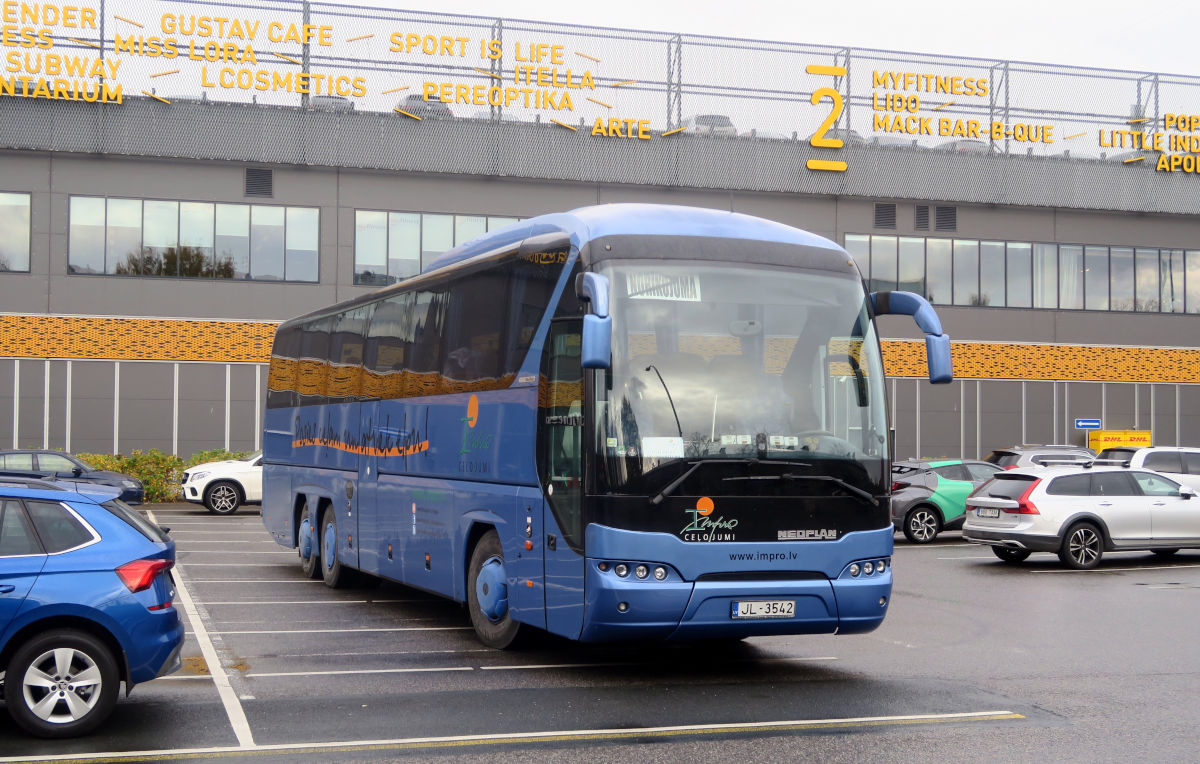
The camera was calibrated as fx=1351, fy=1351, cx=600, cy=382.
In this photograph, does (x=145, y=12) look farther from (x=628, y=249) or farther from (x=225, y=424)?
(x=628, y=249)

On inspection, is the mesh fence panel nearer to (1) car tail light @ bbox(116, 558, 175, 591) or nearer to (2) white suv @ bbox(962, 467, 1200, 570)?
(2) white suv @ bbox(962, 467, 1200, 570)

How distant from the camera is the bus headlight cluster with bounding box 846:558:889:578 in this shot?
973 cm

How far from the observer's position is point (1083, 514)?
1944 centimetres

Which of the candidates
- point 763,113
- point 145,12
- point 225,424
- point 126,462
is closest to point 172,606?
point 126,462

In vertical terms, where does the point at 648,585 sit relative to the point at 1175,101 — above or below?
below

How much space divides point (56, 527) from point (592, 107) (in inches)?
1324

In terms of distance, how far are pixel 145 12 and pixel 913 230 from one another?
78.4 ft

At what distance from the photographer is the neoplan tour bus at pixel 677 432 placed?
9172 mm

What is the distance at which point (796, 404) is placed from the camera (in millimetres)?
9570

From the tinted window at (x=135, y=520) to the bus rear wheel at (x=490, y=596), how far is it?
3142 mm

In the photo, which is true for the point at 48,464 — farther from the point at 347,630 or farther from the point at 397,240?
the point at 347,630

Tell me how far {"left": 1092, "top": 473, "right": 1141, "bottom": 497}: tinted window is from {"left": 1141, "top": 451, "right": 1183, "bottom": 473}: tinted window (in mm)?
4733

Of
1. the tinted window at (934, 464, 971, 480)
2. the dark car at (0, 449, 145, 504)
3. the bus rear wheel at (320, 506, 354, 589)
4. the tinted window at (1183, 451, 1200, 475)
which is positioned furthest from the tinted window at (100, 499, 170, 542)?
the tinted window at (1183, 451, 1200, 475)

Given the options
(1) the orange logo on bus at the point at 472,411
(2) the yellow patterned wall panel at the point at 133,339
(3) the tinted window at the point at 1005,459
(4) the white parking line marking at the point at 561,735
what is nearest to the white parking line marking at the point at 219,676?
(4) the white parking line marking at the point at 561,735
